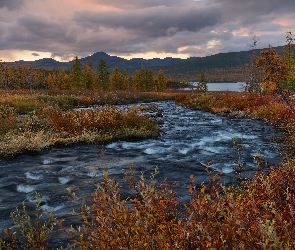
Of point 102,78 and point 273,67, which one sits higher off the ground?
point 273,67

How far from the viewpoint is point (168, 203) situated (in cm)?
414

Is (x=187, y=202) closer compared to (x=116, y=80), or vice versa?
(x=187, y=202)

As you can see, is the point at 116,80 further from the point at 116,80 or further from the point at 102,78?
the point at 102,78

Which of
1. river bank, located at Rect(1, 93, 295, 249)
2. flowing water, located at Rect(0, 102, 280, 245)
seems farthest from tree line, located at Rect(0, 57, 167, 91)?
flowing water, located at Rect(0, 102, 280, 245)

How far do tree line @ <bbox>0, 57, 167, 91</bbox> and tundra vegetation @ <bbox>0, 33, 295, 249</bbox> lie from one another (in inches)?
1504

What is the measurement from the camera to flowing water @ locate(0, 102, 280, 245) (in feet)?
26.1

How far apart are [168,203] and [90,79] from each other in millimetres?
80307

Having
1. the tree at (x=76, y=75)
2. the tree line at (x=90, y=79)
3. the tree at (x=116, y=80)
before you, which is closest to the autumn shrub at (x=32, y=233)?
the tree line at (x=90, y=79)

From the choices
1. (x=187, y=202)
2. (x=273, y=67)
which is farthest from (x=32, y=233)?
(x=273, y=67)

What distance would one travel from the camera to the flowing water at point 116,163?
7949mm

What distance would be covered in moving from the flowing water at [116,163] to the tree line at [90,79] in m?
68.4

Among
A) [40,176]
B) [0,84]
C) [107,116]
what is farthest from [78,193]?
[0,84]

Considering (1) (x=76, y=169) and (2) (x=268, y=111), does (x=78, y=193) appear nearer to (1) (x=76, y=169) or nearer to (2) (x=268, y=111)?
(1) (x=76, y=169)

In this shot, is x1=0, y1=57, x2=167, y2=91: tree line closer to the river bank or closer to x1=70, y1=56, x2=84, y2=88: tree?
x1=70, y1=56, x2=84, y2=88: tree
